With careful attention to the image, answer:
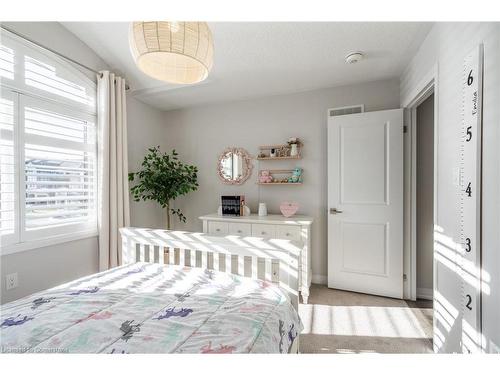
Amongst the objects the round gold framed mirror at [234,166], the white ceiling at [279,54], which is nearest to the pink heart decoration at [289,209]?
the round gold framed mirror at [234,166]

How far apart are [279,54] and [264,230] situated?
→ 1745 mm

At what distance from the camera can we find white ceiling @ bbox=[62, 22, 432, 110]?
196 cm

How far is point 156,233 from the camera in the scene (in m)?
1.77

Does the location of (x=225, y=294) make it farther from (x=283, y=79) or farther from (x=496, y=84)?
(x=283, y=79)

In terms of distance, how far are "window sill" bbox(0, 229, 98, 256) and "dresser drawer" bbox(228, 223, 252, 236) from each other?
4.65 ft

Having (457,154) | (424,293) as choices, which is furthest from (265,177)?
(424,293)

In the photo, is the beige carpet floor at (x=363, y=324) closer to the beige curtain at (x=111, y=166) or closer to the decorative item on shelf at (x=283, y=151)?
the decorative item on shelf at (x=283, y=151)

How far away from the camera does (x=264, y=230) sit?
268 centimetres

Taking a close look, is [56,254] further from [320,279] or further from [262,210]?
[320,279]

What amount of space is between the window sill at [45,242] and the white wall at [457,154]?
2987 millimetres

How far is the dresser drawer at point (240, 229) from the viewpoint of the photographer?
2.75 metres

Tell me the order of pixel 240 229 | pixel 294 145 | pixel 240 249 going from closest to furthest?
1. pixel 240 249
2. pixel 240 229
3. pixel 294 145
